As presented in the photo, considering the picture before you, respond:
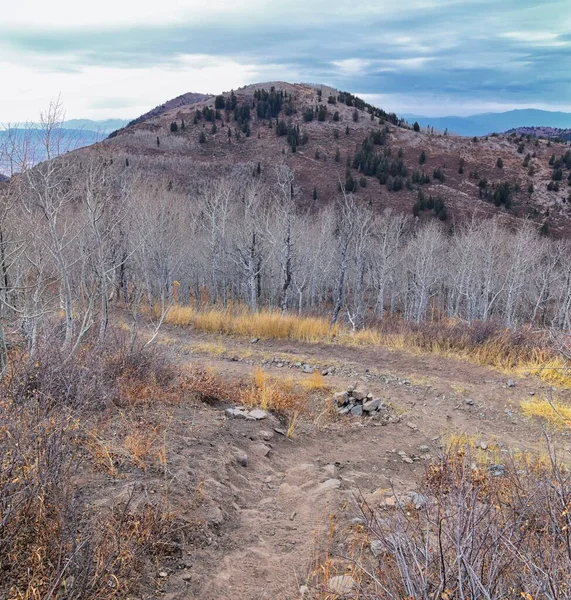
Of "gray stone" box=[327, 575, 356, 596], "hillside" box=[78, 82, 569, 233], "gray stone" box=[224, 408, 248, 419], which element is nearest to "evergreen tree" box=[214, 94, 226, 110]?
"hillside" box=[78, 82, 569, 233]

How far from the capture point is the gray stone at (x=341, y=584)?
2609mm

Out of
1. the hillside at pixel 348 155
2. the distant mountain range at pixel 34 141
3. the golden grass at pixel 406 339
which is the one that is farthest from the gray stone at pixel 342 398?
the hillside at pixel 348 155

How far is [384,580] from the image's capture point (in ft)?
7.96

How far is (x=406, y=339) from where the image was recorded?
1111cm

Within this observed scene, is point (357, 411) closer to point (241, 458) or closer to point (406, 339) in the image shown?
point (241, 458)

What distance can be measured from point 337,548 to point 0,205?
245 inches

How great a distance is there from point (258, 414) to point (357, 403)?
188cm

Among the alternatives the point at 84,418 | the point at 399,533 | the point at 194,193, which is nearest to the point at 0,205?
the point at 84,418

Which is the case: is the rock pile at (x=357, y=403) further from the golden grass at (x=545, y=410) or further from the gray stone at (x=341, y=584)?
the gray stone at (x=341, y=584)

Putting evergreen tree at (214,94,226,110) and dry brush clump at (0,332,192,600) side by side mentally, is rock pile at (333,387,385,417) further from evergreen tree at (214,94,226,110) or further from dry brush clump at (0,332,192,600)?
evergreen tree at (214,94,226,110)

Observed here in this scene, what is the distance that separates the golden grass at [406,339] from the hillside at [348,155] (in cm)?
3474

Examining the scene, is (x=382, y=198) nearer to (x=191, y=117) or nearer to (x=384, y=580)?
(x=191, y=117)

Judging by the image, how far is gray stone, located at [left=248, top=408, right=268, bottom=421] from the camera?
6070 mm

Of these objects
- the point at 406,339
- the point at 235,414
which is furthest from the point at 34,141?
the point at 406,339
